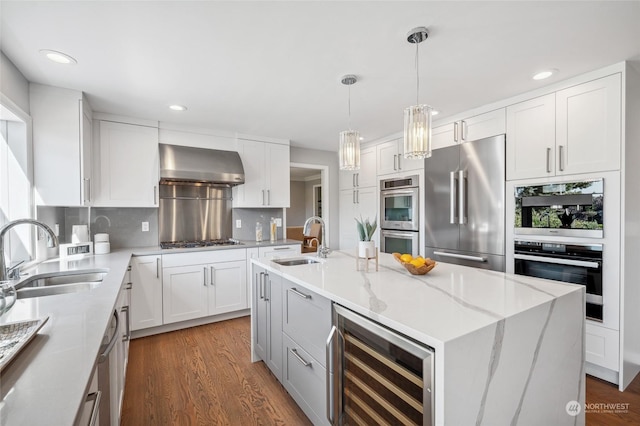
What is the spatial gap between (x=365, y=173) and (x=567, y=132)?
248cm

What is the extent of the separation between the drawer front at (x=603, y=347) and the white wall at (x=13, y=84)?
4.40 m

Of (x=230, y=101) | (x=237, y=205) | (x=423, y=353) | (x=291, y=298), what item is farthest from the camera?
(x=237, y=205)

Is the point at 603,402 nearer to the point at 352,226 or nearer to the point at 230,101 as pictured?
the point at 352,226

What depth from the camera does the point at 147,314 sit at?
3.02 meters

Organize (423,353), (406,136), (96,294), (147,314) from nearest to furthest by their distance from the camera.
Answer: (423,353) < (96,294) < (406,136) < (147,314)

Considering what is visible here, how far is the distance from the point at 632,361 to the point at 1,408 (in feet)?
11.4

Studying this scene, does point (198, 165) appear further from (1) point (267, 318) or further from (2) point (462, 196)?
(2) point (462, 196)

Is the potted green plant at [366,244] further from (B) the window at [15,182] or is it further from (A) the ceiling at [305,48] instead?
(B) the window at [15,182]

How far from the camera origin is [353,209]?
15.6ft

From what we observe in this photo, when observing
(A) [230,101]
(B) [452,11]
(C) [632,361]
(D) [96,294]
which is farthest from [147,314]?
(C) [632,361]

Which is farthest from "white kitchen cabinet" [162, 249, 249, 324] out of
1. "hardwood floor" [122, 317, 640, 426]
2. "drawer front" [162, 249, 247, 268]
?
"hardwood floor" [122, 317, 640, 426]

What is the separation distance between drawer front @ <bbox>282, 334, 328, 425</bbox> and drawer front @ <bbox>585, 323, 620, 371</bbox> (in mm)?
2146

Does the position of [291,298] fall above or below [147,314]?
above

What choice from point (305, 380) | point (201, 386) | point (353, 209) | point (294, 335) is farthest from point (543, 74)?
point (201, 386)
